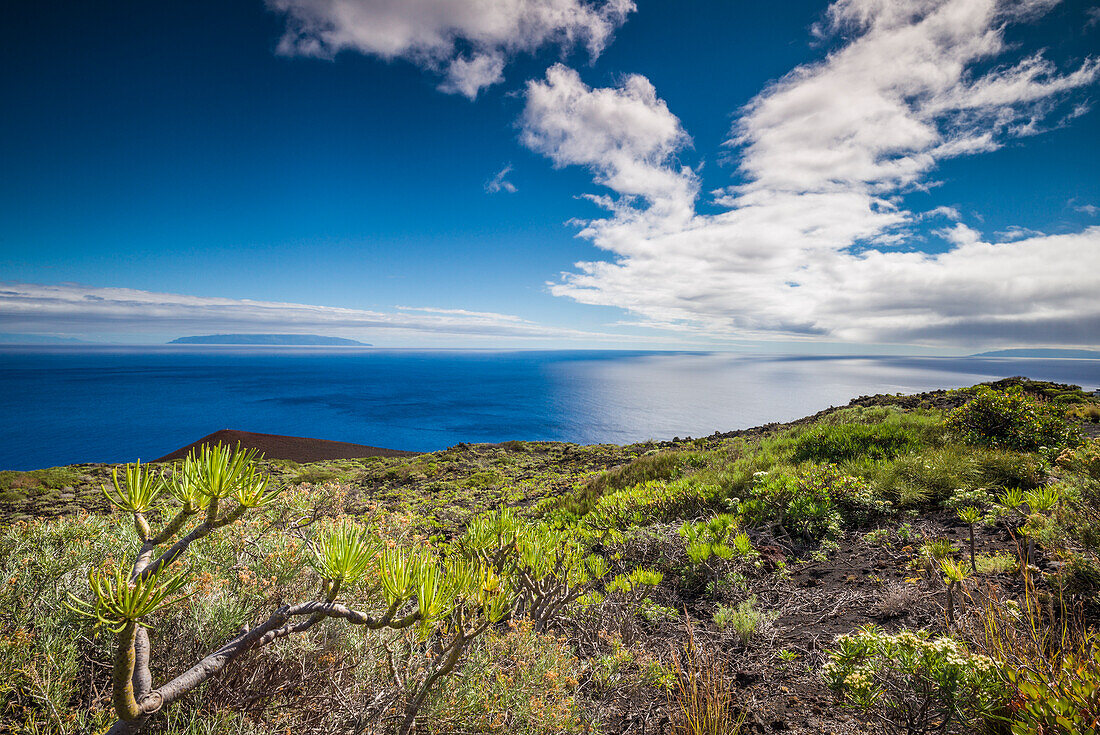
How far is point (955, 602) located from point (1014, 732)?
8.12ft

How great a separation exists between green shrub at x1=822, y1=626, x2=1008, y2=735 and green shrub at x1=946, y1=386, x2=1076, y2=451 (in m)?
7.95

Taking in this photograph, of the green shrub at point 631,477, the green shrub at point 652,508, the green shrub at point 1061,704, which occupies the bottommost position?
the green shrub at point 631,477

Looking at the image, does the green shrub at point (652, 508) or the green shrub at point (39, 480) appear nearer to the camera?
the green shrub at point (652, 508)

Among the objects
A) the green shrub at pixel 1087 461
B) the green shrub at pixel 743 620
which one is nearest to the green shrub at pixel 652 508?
A: the green shrub at pixel 743 620

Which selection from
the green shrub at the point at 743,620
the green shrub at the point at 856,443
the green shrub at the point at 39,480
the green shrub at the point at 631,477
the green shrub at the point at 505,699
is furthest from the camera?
the green shrub at the point at 39,480

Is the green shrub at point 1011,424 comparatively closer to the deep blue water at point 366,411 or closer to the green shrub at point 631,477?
the green shrub at point 631,477

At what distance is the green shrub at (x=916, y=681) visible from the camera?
1.92 m

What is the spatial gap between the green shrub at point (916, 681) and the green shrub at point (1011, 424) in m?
7.95

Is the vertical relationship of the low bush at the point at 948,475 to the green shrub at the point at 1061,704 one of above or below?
below

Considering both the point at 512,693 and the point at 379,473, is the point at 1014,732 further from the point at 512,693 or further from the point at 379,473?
the point at 379,473

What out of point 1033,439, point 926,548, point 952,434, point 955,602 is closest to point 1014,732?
point 955,602

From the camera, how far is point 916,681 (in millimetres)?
2166

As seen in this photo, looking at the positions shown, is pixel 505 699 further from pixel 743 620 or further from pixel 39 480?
pixel 39 480

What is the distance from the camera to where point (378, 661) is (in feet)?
7.93
